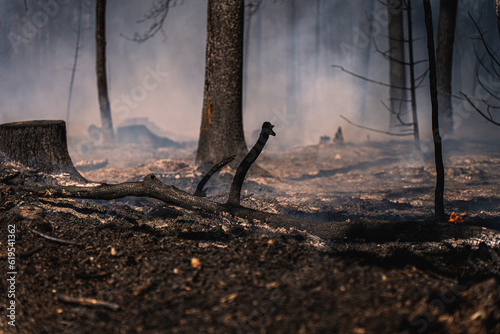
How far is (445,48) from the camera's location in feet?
26.5

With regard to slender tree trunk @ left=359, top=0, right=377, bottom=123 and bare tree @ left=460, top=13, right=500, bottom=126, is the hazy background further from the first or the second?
bare tree @ left=460, top=13, right=500, bottom=126

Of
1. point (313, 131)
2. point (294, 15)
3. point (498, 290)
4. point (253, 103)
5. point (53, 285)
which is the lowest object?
point (53, 285)

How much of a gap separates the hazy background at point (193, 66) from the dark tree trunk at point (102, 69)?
3584mm

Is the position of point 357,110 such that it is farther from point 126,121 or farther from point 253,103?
point 126,121

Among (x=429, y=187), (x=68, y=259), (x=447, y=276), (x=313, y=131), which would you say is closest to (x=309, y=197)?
(x=429, y=187)

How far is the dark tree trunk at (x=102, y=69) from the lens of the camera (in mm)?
9398

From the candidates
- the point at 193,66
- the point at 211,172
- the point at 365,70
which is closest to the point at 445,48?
the point at 211,172

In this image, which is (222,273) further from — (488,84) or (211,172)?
(488,84)

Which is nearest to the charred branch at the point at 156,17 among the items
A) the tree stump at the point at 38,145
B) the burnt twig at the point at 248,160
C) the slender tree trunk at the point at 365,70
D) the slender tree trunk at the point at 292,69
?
the tree stump at the point at 38,145

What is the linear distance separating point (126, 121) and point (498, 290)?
14.4 m

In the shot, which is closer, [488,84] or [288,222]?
[288,222]

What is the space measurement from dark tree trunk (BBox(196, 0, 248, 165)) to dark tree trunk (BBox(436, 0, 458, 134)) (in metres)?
4.92

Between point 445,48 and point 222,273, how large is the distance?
8.11 m

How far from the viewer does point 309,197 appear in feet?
14.6
